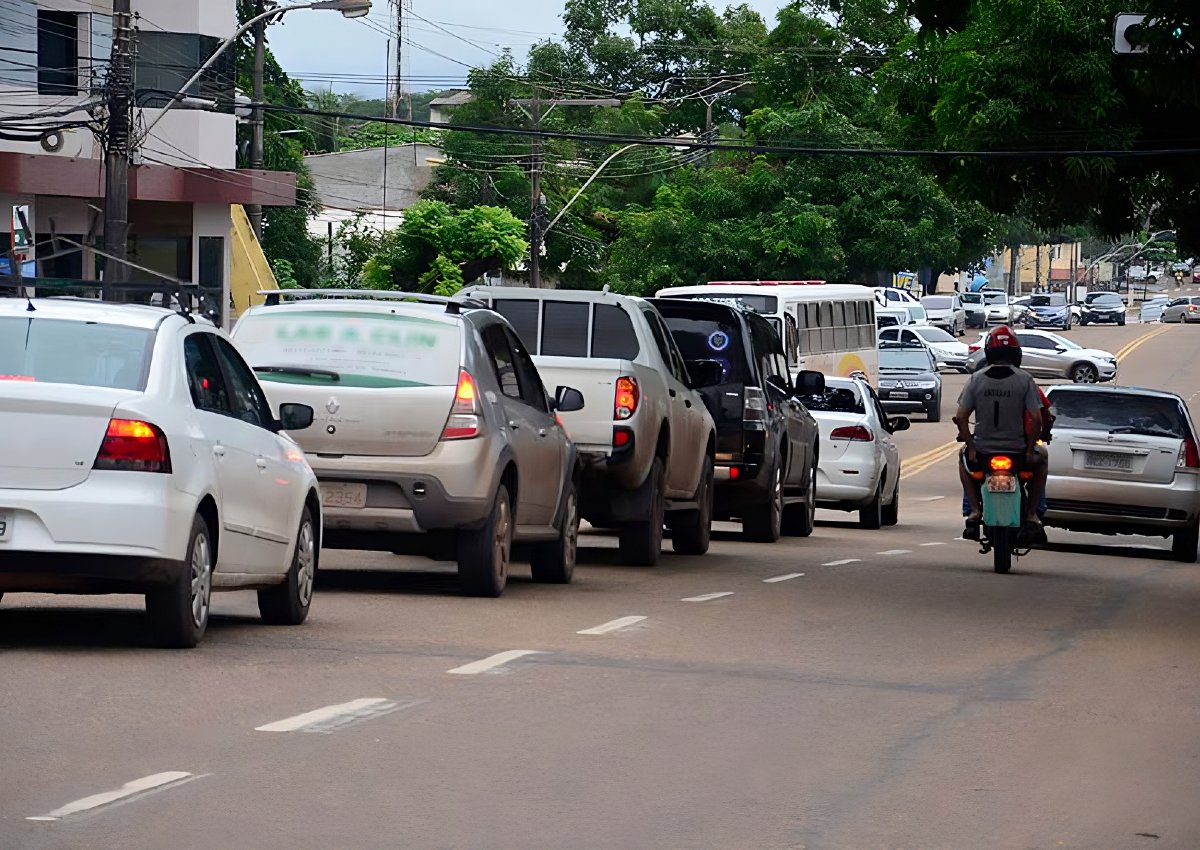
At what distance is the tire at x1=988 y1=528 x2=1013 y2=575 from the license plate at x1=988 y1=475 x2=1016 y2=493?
560mm

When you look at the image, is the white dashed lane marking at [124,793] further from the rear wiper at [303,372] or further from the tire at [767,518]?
the tire at [767,518]

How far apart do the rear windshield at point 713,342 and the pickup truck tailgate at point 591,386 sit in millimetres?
4207

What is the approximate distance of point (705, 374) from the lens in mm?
20797

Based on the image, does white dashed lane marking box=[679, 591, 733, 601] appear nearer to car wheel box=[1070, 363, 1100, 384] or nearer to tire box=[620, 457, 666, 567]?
tire box=[620, 457, 666, 567]

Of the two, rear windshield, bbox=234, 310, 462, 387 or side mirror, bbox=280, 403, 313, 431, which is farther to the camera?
rear windshield, bbox=234, 310, 462, 387

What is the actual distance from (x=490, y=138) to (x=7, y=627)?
7525 cm

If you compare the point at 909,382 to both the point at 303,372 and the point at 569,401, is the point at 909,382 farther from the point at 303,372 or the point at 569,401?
the point at 303,372

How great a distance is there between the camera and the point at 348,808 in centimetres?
704

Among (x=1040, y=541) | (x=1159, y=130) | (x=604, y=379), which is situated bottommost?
(x=1040, y=541)

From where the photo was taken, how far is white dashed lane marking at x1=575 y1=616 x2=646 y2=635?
12303 mm

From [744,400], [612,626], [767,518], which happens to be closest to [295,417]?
[612,626]

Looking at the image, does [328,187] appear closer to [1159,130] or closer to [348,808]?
[1159,130]

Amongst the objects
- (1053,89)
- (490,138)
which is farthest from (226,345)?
(490,138)

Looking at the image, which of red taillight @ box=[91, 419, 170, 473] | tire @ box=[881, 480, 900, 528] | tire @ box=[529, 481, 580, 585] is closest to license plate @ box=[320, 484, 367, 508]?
tire @ box=[529, 481, 580, 585]
